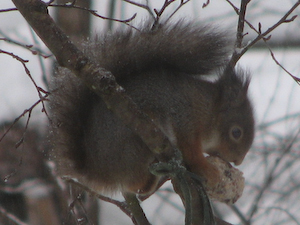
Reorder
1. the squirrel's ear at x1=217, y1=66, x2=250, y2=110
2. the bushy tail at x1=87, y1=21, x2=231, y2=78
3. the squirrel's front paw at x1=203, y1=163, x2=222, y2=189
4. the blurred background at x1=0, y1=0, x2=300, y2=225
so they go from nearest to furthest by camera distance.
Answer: the squirrel's front paw at x1=203, y1=163, x2=222, y2=189 < the bushy tail at x1=87, y1=21, x2=231, y2=78 < the squirrel's ear at x1=217, y1=66, x2=250, y2=110 < the blurred background at x1=0, y1=0, x2=300, y2=225

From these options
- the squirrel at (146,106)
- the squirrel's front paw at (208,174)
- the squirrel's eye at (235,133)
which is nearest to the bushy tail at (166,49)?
the squirrel at (146,106)

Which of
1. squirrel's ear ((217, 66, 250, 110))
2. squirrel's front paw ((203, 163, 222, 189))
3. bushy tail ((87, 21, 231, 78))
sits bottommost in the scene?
squirrel's front paw ((203, 163, 222, 189))

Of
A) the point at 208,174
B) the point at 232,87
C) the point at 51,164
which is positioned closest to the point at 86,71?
the point at 208,174

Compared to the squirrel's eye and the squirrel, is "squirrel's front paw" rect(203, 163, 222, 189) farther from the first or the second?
the squirrel's eye

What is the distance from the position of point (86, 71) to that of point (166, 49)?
852mm

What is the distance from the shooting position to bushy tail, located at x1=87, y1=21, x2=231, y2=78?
217 cm

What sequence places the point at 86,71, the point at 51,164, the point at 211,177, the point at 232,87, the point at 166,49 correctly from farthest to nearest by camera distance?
the point at 51,164 → the point at 232,87 → the point at 166,49 → the point at 211,177 → the point at 86,71

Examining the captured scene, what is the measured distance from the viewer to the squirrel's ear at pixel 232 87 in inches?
94.7

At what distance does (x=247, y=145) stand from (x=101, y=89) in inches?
48.1

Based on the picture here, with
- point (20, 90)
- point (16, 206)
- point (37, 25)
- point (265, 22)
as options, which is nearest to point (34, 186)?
point (16, 206)

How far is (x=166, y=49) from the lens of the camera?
7.39 ft

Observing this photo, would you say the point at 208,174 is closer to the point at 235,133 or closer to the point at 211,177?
the point at 211,177

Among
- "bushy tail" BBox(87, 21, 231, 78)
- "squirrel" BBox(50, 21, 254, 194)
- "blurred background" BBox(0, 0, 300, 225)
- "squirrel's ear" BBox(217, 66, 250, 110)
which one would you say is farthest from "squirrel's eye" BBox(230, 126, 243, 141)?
"blurred background" BBox(0, 0, 300, 225)

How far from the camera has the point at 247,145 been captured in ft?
8.08
